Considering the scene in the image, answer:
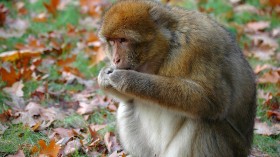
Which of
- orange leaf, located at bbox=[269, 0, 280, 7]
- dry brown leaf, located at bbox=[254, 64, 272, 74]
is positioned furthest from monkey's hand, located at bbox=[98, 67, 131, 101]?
orange leaf, located at bbox=[269, 0, 280, 7]

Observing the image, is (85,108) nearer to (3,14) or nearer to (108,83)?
(108,83)

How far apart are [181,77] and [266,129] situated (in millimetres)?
1802

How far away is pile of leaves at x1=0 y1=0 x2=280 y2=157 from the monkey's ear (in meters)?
1.41

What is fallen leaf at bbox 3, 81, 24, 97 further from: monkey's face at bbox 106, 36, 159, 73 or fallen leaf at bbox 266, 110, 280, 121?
fallen leaf at bbox 266, 110, 280, 121

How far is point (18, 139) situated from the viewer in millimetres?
5598

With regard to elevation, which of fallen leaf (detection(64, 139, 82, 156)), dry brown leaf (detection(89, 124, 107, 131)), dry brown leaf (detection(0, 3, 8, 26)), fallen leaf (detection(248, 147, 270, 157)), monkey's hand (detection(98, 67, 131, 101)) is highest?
monkey's hand (detection(98, 67, 131, 101))

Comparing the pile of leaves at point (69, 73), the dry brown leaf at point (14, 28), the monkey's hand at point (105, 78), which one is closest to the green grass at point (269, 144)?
the pile of leaves at point (69, 73)

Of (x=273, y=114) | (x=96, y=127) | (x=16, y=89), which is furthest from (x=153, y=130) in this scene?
(x=16, y=89)

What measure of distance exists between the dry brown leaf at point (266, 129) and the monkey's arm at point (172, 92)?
4.86 ft

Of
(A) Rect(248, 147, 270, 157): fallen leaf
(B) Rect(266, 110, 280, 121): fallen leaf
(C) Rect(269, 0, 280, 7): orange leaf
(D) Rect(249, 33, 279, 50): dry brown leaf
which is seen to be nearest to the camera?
(A) Rect(248, 147, 270, 157): fallen leaf

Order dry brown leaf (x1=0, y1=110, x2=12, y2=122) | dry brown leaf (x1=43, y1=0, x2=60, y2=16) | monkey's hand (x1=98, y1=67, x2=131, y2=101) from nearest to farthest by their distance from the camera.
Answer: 1. monkey's hand (x1=98, y1=67, x2=131, y2=101)
2. dry brown leaf (x1=0, y1=110, x2=12, y2=122)
3. dry brown leaf (x1=43, y1=0, x2=60, y2=16)

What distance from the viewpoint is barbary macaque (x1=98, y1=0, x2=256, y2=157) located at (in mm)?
4645

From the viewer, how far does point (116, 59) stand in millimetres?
4746

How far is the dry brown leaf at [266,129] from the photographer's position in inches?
235
